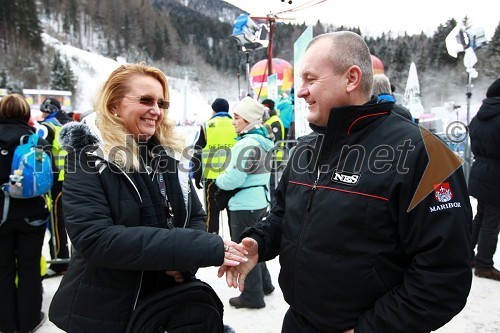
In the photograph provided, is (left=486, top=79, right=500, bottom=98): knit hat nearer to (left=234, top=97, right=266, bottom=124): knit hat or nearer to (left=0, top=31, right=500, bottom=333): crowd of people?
(left=234, top=97, right=266, bottom=124): knit hat

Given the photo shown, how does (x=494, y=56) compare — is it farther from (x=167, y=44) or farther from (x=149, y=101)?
(x=167, y=44)

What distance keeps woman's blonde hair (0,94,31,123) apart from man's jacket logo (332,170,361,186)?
259 cm

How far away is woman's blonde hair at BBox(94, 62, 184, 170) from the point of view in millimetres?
1406

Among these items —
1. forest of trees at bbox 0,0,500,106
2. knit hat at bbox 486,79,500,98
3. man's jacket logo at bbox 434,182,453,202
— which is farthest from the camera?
forest of trees at bbox 0,0,500,106

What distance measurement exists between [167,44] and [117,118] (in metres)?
60.2

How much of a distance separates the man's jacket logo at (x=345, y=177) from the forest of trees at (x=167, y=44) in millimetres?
27761

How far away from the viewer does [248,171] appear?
10.1 feet

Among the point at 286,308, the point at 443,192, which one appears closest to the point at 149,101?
the point at 443,192

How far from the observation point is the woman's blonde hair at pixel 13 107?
2701 millimetres

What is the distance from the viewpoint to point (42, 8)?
57156 mm

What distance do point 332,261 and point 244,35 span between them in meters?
6.74

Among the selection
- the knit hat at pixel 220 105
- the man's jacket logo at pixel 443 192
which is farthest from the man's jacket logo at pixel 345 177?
the knit hat at pixel 220 105

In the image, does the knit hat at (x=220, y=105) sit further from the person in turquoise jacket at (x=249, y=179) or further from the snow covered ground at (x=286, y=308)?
the snow covered ground at (x=286, y=308)

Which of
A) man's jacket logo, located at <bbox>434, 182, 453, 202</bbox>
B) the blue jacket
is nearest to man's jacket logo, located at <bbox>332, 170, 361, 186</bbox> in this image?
man's jacket logo, located at <bbox>434, 182, 453, 202</bbox>
